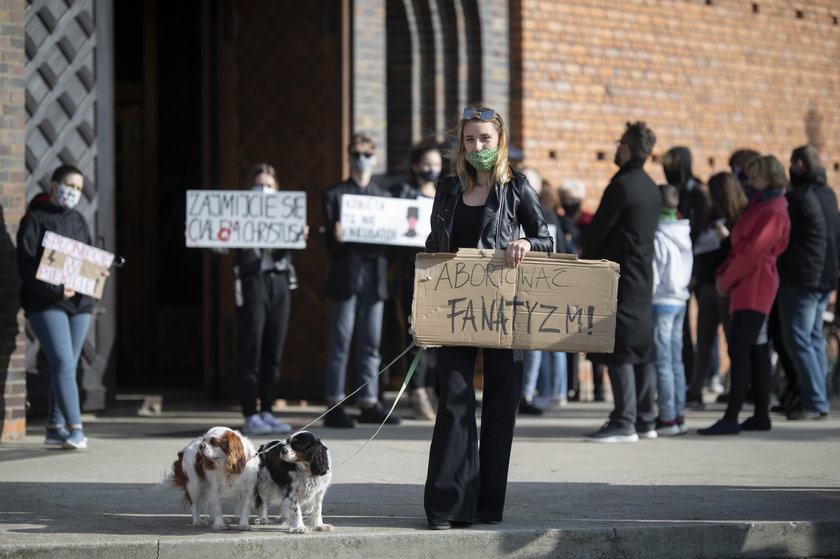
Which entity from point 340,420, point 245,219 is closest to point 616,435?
point 340,420

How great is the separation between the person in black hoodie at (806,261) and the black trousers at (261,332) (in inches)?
160

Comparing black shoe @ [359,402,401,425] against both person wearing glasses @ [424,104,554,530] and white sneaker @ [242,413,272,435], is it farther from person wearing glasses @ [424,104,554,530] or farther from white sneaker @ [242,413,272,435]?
person wearing glasses @ [424,104,554,530]

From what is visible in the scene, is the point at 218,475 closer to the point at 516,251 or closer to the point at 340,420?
the point at 516,251

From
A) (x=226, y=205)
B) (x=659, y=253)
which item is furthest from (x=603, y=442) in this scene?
(x=226, y=205)

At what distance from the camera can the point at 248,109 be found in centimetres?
1258

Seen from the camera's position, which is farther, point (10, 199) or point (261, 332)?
point (261, 332)

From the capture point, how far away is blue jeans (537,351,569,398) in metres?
11.8

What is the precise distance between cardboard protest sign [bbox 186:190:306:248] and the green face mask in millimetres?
4072

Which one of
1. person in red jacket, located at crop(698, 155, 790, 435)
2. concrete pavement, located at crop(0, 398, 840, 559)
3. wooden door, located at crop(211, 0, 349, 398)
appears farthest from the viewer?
wooden door, located at crop(211, 0, 349, 398)

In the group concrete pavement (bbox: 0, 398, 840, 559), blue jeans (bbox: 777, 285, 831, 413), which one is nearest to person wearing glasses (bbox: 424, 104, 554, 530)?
concrete pavement (bbox: 0, 398, 840, 559)

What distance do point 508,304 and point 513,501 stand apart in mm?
1332

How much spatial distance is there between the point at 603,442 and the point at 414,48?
18.2 feet

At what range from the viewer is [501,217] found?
6.38 metres

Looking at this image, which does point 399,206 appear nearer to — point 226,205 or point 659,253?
point 226,205
